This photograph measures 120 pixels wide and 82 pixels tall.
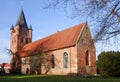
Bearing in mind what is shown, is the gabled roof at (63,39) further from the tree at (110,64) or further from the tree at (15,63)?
the tree at (15,63)

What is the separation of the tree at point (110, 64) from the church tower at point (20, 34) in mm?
31973

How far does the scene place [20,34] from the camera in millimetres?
63969

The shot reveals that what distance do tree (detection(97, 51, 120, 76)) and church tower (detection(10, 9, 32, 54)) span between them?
31973 millimetres

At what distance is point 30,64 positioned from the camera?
162ft

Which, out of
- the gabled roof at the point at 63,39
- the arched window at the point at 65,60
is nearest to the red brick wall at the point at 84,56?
the gabled roof at the point at 63,39

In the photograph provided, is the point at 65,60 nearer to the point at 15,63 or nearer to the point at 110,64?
the point at 110,64

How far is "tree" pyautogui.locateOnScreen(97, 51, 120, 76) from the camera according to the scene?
116ft

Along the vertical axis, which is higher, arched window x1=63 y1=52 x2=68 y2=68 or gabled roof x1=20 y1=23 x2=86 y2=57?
gabled roof x1=20 y1=23 x2=86 y2=57

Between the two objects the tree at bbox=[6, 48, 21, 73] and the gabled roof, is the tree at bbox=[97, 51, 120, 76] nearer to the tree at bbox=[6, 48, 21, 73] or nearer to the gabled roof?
the gabled roof

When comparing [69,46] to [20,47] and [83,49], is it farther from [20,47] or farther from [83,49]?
[20,47]

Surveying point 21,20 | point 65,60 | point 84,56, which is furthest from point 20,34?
point 84,56

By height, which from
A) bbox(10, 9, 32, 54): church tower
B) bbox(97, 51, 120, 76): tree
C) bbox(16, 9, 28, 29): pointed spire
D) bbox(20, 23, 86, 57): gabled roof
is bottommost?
bbox(97, 51, 120, 76): tree

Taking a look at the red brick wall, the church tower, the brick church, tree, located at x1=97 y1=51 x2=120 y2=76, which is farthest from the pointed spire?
tree, located at x1=97 y1=51 x2=120 y2=76

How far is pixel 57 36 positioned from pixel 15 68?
18.4 m
